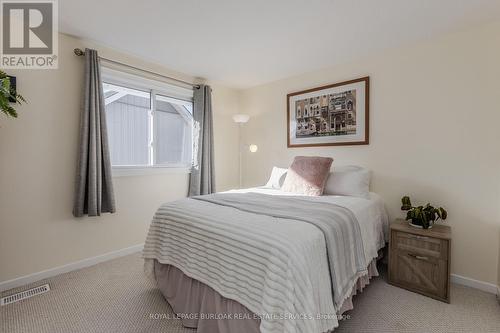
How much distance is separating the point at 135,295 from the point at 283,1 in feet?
8.64

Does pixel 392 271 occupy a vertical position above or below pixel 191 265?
below

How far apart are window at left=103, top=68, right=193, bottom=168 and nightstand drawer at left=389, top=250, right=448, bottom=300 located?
8.97 feet

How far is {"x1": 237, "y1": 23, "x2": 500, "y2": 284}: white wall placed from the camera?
2.04 meters

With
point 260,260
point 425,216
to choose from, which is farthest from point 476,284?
point 260,260

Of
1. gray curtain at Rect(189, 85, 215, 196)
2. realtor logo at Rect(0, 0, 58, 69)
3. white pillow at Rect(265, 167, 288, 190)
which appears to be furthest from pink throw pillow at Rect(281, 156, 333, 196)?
realtor logo at Rect(0, 0, 58, 69)

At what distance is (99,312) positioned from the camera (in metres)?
1.75

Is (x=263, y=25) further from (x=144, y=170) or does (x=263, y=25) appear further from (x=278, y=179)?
(x=144, y=170)

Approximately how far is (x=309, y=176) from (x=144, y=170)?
2011 millimetres

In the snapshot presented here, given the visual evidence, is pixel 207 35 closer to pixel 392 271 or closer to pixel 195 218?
pixel 195 218

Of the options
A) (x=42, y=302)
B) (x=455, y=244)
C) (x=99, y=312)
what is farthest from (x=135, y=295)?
(x=455, y=244)

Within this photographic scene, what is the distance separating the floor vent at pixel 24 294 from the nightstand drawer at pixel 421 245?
3102 mm

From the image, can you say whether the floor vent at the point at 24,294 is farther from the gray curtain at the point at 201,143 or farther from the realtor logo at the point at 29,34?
the realtor logo at the point at 29,34

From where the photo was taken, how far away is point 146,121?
121 inches

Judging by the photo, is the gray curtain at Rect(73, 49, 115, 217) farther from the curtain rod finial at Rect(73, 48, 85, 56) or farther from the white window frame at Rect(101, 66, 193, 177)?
the white window frame at Rect(101, 66, 193, 177)
